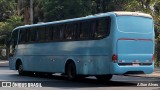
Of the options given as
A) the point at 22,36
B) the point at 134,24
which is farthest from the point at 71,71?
the point at 22,36

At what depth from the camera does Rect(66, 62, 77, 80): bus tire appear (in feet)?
67.5

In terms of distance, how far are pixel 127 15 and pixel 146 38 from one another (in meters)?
1.31

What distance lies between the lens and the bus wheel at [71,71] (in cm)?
2057

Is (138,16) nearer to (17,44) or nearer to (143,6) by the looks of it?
(17,44)

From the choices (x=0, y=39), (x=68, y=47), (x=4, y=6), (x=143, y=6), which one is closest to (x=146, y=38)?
(x=68, y=47)

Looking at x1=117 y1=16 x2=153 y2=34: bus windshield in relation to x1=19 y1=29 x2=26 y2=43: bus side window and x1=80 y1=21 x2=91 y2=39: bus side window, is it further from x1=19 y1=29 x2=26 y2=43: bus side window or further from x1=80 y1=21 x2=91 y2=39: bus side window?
x1=19 y1=29 x2=26 y2=43: bus side window

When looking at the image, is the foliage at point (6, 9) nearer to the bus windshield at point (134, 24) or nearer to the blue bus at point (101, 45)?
the blue bus at point (101, 45)

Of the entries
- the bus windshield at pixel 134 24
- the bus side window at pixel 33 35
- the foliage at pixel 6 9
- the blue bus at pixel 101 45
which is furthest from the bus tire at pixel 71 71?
the foliage at pixel 6 9

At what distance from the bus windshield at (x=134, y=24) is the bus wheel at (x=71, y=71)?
348 centimetres

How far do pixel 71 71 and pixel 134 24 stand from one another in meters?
4.10

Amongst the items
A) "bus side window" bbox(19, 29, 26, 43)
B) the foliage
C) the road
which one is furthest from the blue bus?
the foliage

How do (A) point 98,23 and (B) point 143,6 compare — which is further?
(B) point 143,6

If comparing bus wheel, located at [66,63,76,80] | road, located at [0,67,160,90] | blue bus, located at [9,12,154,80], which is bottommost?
road, located at [0,67,160,90]

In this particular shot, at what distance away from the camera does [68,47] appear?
69.2 feet
